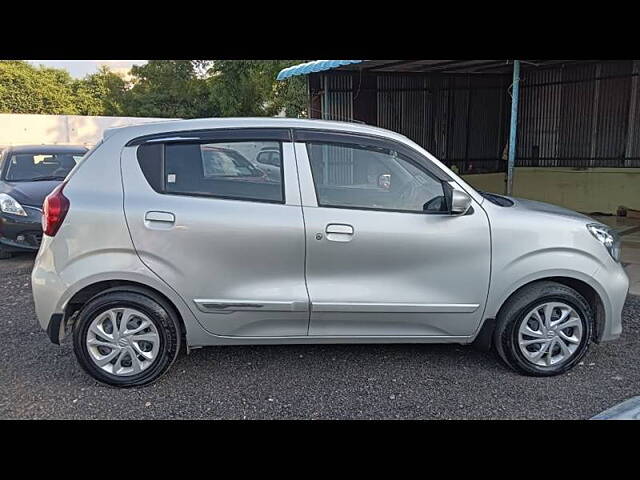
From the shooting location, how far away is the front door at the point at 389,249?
3.20 meters

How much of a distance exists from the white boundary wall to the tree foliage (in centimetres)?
454

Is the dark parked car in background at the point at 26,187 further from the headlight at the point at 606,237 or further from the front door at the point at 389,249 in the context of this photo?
the headlight at the point at 606,237

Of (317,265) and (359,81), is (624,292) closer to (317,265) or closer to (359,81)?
(317,265)

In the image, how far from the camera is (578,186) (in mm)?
9883

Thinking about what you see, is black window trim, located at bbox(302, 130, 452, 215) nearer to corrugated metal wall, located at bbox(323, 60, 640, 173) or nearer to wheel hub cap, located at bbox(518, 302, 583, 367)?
wheel hub cap, located at bbox(518, 302, 583, 367)

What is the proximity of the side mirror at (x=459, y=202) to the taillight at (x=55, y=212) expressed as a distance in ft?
8.27

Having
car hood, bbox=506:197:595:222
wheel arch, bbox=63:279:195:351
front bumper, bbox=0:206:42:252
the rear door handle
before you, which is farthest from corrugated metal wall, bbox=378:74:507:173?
wheel arch, bbox=63:279:195:351

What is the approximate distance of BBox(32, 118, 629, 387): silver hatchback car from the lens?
3137mm

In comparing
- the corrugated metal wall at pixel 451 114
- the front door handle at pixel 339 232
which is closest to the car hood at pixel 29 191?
the front door handle at pixel 339 232

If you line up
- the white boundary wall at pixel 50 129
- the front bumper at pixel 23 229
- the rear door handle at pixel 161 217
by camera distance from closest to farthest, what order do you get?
the rear door handle at pixel 161 217
the front bumper at pixel 23 229
the white boundary wall at pixel 50 129

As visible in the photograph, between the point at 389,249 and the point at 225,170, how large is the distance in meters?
1.23

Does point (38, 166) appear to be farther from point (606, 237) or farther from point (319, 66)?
point (606, 237)

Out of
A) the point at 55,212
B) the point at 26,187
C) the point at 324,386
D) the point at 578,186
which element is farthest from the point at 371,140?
the point at 578,186

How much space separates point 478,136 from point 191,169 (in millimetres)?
9132
